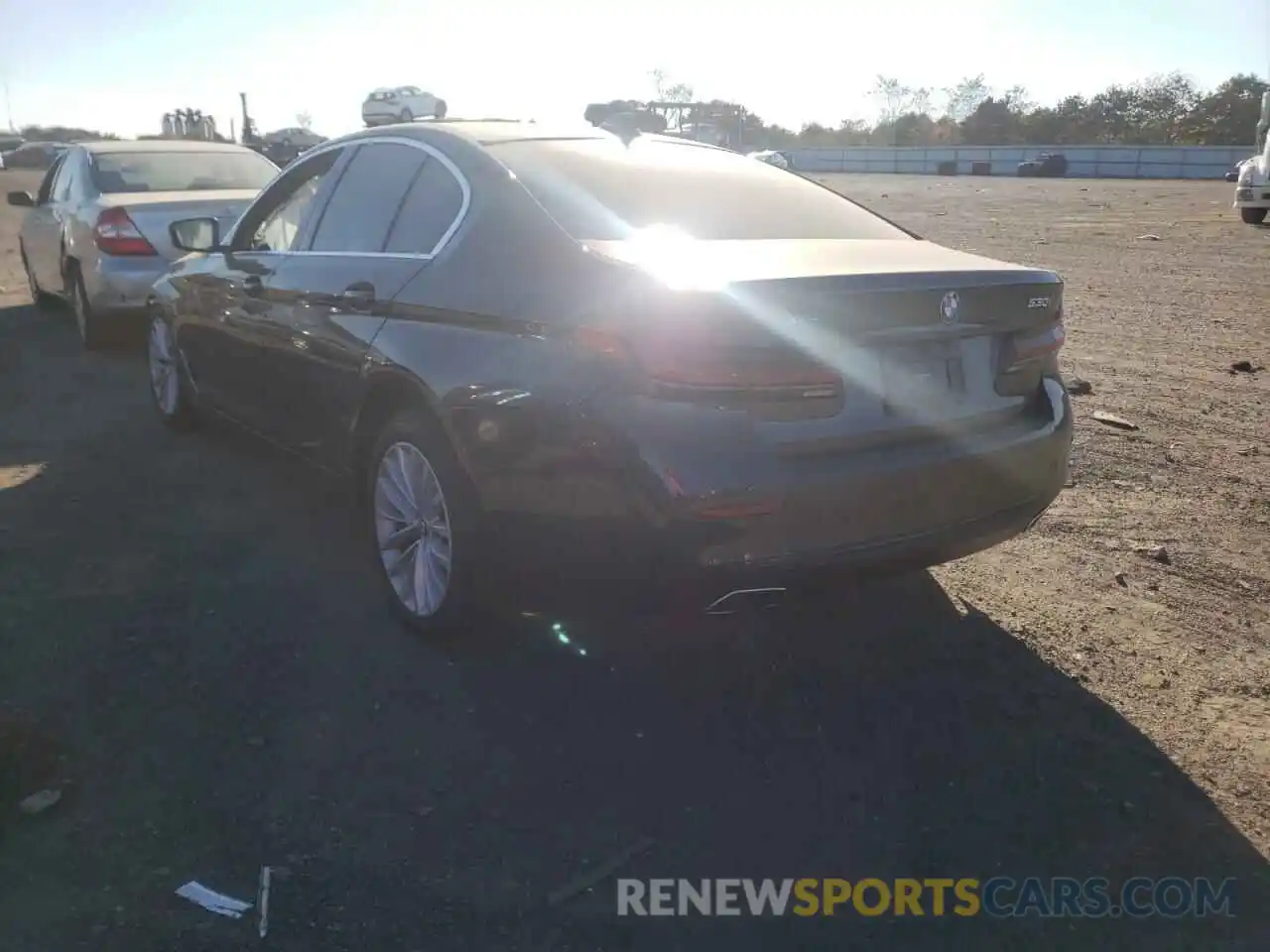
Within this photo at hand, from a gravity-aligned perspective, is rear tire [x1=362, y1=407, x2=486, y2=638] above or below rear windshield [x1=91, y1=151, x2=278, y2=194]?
below

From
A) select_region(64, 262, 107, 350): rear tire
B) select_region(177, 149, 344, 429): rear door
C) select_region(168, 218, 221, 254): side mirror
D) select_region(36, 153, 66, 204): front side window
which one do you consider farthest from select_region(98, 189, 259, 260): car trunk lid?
select_region(177, 149, 344, 429): rear door

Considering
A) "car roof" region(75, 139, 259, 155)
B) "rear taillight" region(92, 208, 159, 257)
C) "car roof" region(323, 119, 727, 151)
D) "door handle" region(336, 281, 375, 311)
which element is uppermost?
"car roof" region(75, 139, 259, 155)

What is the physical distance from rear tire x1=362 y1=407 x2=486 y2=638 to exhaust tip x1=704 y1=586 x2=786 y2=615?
0.81 meters

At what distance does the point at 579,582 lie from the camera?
3.02 metres

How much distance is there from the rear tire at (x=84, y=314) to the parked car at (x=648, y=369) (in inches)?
203

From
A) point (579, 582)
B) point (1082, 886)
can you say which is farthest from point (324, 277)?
point (1082, 886)

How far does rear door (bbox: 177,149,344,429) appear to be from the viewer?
4.75 metres

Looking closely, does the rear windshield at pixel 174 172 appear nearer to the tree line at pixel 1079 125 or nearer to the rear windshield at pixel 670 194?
the rear windshield at pixel 670 194

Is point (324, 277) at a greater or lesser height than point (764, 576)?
greater

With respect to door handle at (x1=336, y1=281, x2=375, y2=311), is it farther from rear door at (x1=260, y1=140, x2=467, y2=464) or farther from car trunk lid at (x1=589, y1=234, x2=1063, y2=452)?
car trunk lid at (x1=589, y1=234, x2=1063, y2=452)

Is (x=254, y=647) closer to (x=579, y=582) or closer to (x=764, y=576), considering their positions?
(x=579, y=582)

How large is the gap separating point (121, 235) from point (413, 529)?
576 centimetres

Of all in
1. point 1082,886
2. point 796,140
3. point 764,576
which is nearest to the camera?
point 1082,886

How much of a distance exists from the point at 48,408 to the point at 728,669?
553 cm
